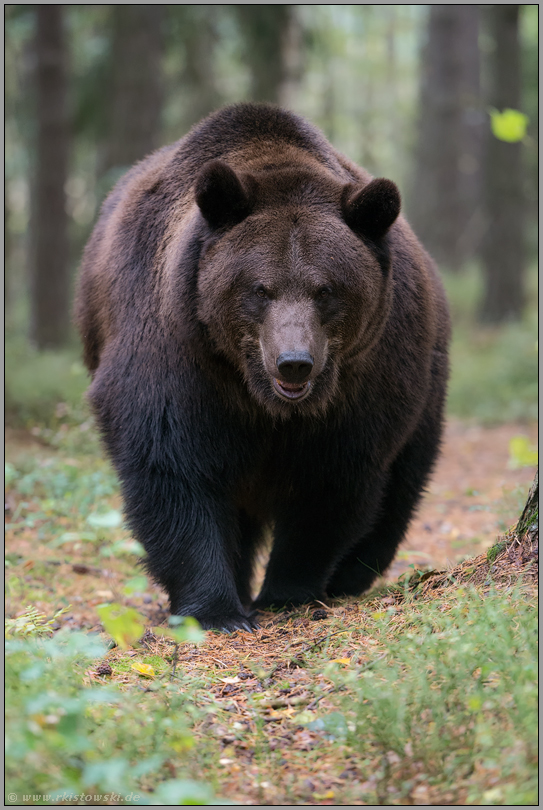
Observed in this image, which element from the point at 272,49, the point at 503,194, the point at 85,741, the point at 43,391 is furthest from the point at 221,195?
the point at 503,194

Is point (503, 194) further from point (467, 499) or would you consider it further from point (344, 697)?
point (344, 697)

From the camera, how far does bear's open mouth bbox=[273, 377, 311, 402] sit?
4.48m

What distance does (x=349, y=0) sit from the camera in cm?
1032

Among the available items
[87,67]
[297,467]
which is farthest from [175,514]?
[87,67]

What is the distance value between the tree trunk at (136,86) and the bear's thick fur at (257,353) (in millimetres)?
7794

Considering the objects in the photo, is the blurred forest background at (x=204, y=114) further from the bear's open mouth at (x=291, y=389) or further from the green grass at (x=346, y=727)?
the green grass at (x=346, y=727)

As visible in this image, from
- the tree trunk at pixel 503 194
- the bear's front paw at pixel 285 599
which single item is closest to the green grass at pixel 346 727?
the bear's front paw at pixel 285 599

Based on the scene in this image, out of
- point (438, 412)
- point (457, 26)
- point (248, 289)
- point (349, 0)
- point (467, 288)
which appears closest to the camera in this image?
point (248, 289)

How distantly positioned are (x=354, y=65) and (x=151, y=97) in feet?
104

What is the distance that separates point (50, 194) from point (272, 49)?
5.17 meters

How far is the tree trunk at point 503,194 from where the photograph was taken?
1536cm

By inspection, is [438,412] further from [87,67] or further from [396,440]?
[87,67]
